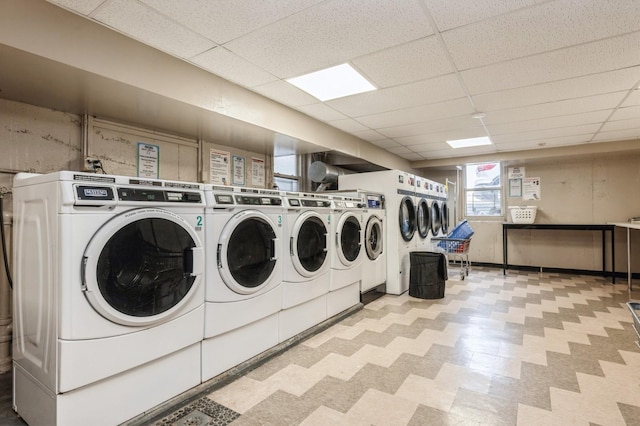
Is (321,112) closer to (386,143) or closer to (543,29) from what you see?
(386,143)

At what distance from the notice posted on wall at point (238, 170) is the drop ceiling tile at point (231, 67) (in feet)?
3.87

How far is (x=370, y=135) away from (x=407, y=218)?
1.35m

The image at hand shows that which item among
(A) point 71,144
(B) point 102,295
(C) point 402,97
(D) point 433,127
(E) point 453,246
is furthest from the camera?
(E) point 453,246

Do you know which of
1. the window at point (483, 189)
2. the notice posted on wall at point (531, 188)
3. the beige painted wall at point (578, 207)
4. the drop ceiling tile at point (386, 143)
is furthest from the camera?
the window at point (483, 189)

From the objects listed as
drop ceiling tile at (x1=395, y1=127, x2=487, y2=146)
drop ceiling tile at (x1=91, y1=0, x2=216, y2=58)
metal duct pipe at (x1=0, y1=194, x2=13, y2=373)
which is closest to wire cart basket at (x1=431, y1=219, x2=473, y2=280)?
drop ceiling tile at (x1=395, y1=127, x2=487, y2=146)

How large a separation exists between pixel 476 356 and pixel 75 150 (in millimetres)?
3599

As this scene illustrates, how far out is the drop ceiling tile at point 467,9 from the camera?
174 cm

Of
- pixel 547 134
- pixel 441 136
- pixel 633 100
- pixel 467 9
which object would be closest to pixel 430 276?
pixel 441 136

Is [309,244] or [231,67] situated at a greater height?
[231,67]

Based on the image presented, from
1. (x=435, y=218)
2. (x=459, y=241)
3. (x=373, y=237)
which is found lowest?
(x=459, y=241)

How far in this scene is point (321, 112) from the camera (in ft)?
12.0

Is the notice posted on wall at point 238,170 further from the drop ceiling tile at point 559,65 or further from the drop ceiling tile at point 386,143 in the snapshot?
the drop ceiling tile at point 559,65

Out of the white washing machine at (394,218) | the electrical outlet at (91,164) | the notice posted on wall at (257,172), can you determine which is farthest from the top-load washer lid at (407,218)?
the electrical outlet at (91,164)

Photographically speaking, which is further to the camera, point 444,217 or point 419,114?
point 444,217
